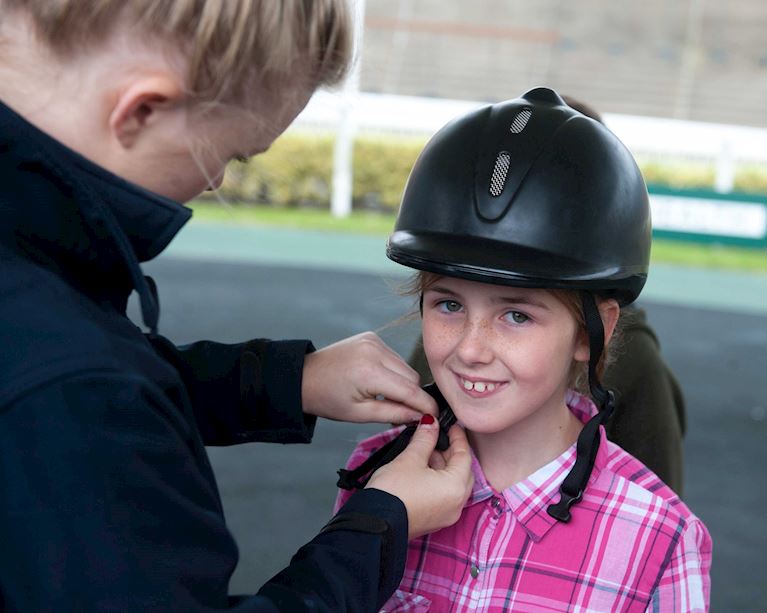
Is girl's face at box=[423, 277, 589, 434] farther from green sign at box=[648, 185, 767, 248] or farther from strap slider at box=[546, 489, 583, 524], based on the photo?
green sign at box=[648, 185, 767, 248]

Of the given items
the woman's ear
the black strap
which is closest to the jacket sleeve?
the black strap

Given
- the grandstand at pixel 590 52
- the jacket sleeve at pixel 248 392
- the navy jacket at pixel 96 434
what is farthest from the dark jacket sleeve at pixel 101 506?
the grandstand at pixel 590 52

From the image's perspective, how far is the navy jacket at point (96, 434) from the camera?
4.25 feet

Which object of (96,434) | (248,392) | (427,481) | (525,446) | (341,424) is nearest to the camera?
(96,434)

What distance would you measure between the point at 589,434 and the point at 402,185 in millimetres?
16932

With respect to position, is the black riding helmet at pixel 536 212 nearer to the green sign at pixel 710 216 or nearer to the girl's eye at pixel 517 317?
the girl's eye at pixel 517 317

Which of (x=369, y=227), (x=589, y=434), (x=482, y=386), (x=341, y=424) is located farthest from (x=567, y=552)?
(x=369, y=227)

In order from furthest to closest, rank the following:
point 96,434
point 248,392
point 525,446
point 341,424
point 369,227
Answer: point 369,227, point 341,424, point 525,446, point 248,392, point 96,434

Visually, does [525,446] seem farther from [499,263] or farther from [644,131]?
[644,131]

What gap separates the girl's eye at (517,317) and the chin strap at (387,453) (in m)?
0.24

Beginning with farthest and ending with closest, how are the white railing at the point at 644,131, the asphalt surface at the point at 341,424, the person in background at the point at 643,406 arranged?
the white railing at the point at 644,131 → the asphalt surface at the point at 341,424 → the person in background at the point at 643,406

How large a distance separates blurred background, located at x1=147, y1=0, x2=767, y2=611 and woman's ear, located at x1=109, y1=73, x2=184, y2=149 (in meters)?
0.29

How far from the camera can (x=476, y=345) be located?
6.82ft

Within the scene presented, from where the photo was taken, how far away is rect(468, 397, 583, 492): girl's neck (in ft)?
7.34
